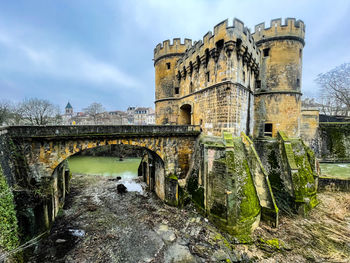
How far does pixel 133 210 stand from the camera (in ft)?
29.9

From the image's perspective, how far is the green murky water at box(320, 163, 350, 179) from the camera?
1124cm

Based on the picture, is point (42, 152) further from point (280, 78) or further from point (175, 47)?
point (280, 78)

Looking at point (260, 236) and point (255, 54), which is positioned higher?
point (255, 54)

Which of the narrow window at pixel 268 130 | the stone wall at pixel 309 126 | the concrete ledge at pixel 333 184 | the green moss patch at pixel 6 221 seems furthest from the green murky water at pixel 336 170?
the green moss patch at pixel 6 221

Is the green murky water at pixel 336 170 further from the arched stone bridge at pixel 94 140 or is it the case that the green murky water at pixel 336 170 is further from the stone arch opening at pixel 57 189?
the stone arch opening at pixel 57 189

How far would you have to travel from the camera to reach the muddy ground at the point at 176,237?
5.91 meters

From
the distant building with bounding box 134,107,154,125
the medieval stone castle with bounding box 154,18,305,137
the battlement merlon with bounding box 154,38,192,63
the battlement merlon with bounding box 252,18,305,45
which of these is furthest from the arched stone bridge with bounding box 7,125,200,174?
the distant building with bounding box 134,107,154,125

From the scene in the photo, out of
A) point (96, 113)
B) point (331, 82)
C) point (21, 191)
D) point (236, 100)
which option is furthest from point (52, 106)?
point (331, 82)

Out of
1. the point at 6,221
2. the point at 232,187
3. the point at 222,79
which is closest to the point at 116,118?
the point at 222,79

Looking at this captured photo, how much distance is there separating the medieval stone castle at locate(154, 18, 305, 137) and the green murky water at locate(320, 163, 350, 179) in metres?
4.53

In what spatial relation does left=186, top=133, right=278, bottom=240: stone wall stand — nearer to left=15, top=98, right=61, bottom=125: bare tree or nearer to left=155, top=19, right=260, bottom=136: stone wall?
left=155, top=19, right=260, bottom=136: stone wall

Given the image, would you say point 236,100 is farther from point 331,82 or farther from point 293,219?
point 331,82

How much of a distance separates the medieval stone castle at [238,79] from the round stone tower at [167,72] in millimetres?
81

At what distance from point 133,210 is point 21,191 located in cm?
546
